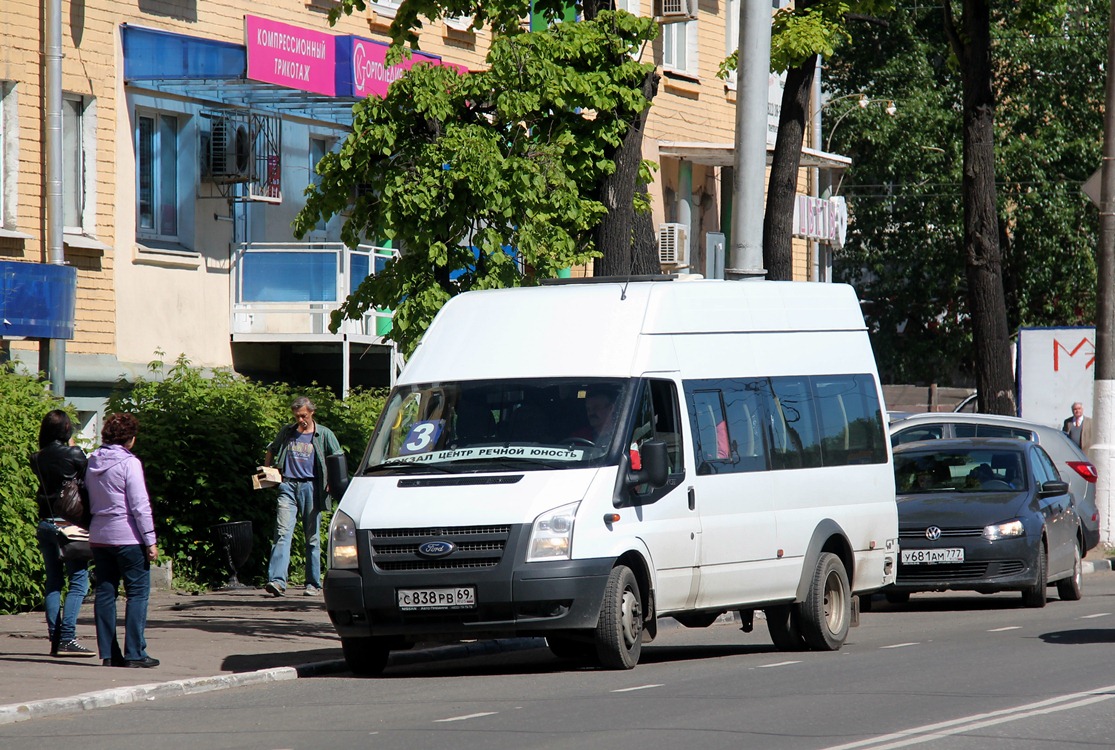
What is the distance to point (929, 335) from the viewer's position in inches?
1917

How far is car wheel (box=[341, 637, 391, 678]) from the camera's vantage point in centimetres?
1258

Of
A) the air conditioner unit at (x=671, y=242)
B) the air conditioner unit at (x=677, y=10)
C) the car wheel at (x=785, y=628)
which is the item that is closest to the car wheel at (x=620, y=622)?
the car wheel at (x=785, y=628)

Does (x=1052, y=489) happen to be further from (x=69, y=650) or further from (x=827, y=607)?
(x=69, y=650)

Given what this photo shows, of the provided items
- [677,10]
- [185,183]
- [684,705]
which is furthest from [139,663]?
[677,10]

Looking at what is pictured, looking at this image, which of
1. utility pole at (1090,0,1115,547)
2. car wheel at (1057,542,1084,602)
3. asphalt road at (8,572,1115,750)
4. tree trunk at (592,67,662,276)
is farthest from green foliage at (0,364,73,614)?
utility pole at (1090,0,1115,547)

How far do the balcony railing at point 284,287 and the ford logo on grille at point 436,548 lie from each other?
1394 cm

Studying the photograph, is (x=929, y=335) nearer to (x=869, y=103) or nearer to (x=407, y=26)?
(x=869, y=103)

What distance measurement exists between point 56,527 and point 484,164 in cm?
466

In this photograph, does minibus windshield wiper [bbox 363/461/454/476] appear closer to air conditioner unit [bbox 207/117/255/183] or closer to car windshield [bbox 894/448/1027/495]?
car windshield [bbox 894/448/1027/495]

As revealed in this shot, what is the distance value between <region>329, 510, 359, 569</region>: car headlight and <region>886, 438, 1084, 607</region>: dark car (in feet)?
20.3

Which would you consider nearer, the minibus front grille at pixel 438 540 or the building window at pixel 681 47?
the minibus front grille at pixel 438 540

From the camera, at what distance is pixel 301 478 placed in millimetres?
Result: 17766

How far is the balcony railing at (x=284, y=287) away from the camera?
2573 cm

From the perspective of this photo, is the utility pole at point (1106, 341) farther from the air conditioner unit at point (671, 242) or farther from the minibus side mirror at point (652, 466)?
the minibus side mirror at point (652, 466)
